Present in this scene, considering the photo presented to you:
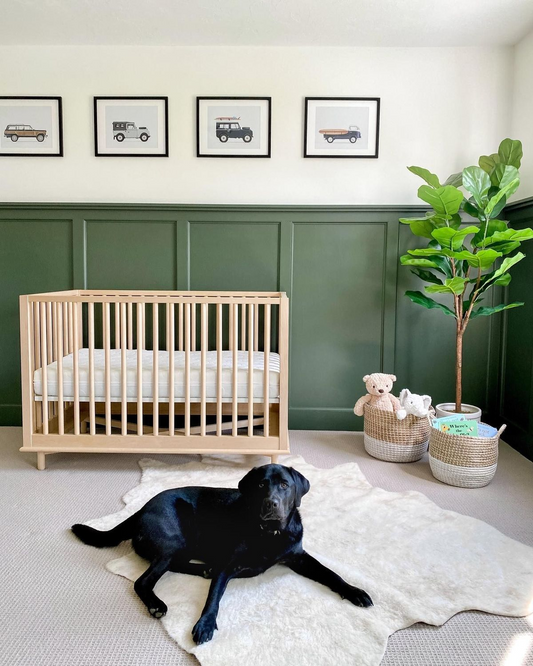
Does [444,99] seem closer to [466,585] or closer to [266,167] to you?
[266,167]

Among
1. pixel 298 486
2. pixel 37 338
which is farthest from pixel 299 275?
pixel 298 486

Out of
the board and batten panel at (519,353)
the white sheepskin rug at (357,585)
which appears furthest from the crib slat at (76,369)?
the board and batten panel at (519,353)

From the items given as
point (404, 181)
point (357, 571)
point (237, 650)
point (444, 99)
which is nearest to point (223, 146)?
point (404, 181)

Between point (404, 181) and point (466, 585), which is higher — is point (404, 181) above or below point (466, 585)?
above

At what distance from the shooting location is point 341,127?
284 cm

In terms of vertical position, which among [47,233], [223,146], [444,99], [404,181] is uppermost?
[444,99]

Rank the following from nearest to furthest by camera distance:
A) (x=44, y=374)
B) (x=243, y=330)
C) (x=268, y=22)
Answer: (x=44, y=374) → (x=268, y=22) → (x=243, y=330)

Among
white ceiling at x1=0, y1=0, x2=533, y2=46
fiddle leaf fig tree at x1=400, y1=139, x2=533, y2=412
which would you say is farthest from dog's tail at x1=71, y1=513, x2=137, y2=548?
white ceiling at x1=0, y1=0, x2=533, y2=46

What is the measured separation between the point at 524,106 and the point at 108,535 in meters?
3.00

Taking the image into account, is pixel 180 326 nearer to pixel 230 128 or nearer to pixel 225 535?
pixel 230 128

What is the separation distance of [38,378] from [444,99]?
2754 mm

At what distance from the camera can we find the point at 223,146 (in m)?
2.86

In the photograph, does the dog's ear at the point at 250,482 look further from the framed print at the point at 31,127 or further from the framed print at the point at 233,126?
the framed print at the point at 31,127

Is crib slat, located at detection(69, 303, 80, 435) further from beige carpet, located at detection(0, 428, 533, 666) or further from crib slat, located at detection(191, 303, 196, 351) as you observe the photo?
crib slat, located at detection(191, 303, 196, 351)
